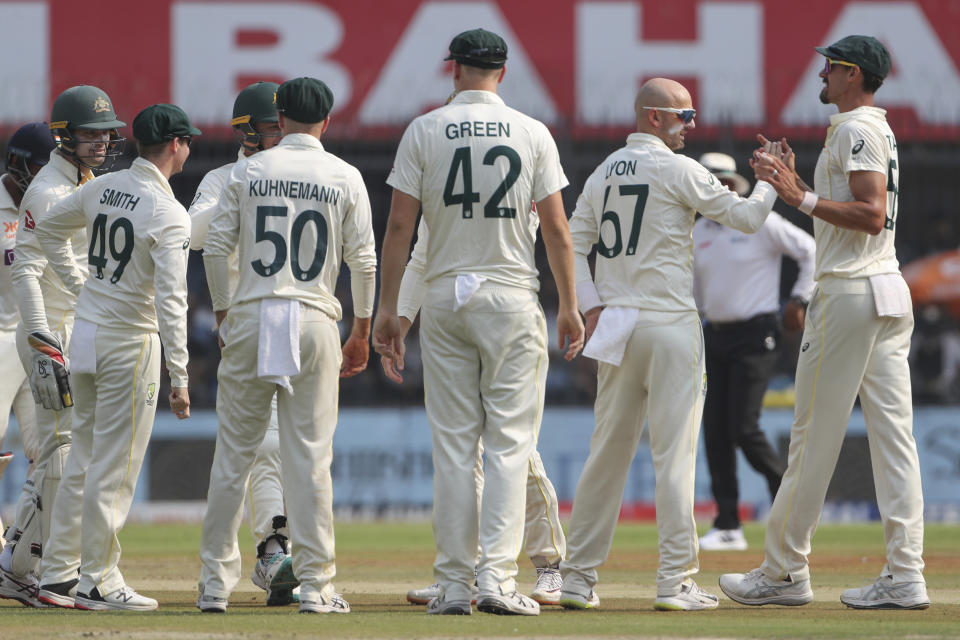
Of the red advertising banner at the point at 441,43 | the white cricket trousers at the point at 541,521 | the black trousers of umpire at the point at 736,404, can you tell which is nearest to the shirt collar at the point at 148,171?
the white cricket trousers at the point at 541,521

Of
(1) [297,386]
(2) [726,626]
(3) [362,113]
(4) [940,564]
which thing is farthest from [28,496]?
(3) [362,113]

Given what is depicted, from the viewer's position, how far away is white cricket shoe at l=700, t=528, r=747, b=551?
34.7ft

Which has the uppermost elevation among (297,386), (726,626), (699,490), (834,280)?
(834,280)

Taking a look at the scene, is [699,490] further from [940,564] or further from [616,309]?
[616,309]

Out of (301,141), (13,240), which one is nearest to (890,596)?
(301,141)

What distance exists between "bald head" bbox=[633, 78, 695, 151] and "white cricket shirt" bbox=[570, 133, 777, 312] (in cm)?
6

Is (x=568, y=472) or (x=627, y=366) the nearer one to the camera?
(x=627, y=366)

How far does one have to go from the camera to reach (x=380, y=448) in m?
15.4

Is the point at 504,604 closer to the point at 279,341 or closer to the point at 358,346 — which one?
the point at 358,346

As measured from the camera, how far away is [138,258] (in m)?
6.74

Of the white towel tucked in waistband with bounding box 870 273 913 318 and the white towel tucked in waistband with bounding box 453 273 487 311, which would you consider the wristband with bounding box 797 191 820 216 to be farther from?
the white towel tucked in waistband with bounding box 453 273 487 311

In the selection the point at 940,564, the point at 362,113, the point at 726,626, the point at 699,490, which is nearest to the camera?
the point at 726,626

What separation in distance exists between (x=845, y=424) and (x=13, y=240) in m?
4.42

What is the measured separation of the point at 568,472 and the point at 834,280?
337 inches
